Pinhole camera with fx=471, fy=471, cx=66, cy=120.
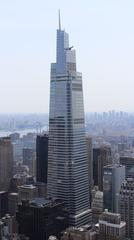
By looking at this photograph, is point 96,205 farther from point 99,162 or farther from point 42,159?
point 99,162

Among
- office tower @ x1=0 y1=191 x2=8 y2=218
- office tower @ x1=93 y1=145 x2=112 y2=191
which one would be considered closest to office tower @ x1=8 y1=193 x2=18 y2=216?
office tower @ x1=0 y1=191 x2=8 y2=218

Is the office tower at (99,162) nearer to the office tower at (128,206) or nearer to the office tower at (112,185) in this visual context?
the office tower at (112,185)

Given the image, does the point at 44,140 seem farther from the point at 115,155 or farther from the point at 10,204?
the point at 115,155

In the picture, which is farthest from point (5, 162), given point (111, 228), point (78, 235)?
point (78, 235)

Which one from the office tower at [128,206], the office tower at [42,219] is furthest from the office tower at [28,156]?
the office tower at [42,219]

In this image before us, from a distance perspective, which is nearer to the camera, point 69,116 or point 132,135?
point 69,116

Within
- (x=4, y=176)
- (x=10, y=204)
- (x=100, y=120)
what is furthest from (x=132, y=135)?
(x=10, y=204)

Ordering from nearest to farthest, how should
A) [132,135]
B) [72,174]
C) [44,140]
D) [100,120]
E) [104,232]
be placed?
[104,232]
[72,174]
[44,140]
[132,135]
[100,120]
